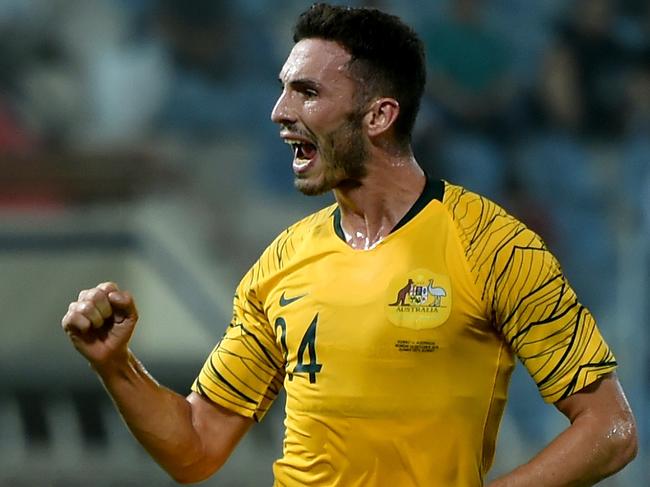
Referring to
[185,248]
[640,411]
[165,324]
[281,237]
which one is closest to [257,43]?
[185,248]

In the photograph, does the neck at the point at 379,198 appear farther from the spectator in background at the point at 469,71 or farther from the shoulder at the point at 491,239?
the spectator in background at the point at 469,71

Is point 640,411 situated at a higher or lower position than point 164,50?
lower

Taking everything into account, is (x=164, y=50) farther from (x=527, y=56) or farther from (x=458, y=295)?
(x=458, y=295)

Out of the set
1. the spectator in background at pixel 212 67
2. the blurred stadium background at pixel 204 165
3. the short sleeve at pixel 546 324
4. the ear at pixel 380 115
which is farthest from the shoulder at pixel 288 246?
the spectator in background at pixel 212 67

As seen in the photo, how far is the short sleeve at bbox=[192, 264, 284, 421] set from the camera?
279cm

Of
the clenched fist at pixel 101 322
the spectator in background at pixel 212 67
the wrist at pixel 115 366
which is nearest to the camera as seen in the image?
the clenched fist at pixel 101 322

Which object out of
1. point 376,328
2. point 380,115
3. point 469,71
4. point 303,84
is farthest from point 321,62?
point 469,71

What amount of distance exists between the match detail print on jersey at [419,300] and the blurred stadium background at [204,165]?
10.6ft

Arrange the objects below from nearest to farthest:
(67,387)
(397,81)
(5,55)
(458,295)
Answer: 1. (458,295)
2. (397,81)
3. (67,387)
4. (5,55)

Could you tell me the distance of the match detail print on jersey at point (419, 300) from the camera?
2.49m

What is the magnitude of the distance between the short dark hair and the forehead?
0.01 m

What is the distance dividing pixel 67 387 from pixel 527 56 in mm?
2952

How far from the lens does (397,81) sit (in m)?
2.71

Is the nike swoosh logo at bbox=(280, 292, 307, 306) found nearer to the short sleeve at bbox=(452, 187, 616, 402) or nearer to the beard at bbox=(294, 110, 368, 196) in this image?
the beard at bbox=(294, 110, 368, 196)
